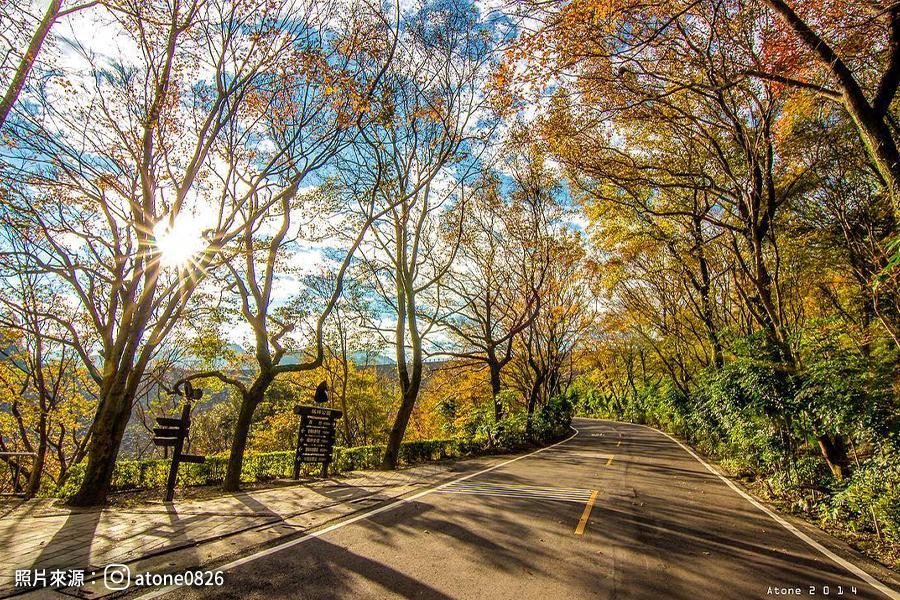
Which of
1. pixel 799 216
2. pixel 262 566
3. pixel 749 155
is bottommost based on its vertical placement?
pixel 262 566

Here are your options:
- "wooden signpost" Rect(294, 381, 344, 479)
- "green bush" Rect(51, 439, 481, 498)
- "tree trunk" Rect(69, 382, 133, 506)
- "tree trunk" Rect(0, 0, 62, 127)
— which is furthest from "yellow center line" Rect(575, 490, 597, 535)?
"tree trunk" Rect(0, 0, 62, 127)

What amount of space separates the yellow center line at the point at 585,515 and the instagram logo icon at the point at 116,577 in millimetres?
5466

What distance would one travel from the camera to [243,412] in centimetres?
1091

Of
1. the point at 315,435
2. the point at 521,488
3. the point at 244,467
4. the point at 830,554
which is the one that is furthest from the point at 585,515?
the point at 244,467

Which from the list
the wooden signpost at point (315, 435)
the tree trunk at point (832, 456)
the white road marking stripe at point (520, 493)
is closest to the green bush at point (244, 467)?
the wooden signpost at point (315, 435)

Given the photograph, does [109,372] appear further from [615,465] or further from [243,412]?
[615,465]

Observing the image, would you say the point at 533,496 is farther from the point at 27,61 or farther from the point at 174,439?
the point at 27,61

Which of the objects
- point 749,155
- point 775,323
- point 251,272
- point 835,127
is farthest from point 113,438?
point 835,127

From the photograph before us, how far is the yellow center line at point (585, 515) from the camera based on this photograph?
5.92 metres

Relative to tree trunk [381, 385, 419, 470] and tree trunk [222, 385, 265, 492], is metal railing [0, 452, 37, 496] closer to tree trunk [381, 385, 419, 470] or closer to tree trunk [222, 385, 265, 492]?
tree trunk [222, 385, 265, 492]

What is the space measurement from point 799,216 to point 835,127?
2802 mm

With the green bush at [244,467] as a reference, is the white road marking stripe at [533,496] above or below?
above

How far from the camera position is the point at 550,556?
484cm

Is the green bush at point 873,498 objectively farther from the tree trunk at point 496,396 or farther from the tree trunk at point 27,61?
the tree trunk at point 27,61
